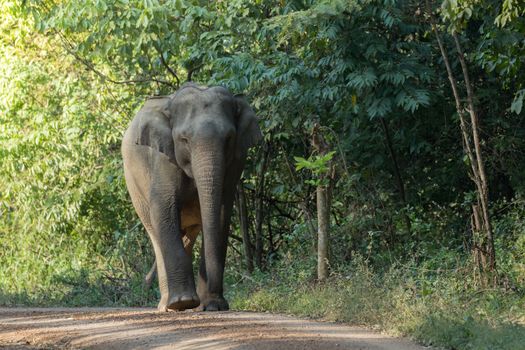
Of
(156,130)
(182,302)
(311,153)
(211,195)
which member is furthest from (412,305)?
(311,153)

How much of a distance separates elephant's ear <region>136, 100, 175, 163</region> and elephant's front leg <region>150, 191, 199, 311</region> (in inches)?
19.7

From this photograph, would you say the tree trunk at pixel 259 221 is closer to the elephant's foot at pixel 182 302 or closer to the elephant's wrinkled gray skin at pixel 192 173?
the elephant's wrinkled gray skin at pixel 192 173

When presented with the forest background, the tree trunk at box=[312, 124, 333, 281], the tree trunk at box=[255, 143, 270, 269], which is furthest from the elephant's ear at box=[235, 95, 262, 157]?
the tree trunk at box=[255, 143, 270, 269]

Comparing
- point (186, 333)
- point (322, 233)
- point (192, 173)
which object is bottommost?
point (186, 333)

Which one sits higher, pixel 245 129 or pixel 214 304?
pixel 245 129

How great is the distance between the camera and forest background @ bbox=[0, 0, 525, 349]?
11648mm

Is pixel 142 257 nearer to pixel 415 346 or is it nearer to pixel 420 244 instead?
pixel 420 244

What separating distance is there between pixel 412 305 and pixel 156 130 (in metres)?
3.90

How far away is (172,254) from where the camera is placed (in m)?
12.4

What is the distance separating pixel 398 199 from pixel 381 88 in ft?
7.75

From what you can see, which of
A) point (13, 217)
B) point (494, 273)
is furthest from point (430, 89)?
point (13, 217)

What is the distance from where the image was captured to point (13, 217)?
20250 mm

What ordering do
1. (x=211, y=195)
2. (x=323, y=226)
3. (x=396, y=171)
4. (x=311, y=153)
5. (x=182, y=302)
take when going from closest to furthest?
(x=211, y=195) < (x=182, y=302) < (x=323, y=226) < (x=396, y=171) < (x=311, y=153)

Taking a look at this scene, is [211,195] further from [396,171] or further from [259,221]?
[259,221]
